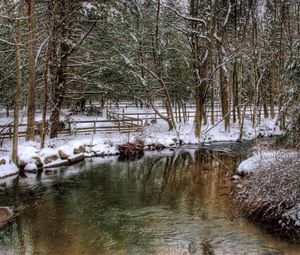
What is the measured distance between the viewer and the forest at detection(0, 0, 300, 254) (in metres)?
10.2

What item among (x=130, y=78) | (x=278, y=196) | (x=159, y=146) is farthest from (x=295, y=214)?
(x=130, y=78)

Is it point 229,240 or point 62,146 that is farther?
point 62,146

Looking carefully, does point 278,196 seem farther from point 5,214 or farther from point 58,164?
point 58,164

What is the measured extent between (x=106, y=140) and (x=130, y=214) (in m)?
10.6

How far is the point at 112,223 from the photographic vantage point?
33.8 ft

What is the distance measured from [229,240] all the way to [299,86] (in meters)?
3.88

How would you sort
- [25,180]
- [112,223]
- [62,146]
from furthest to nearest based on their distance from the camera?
[62,146], [25,180], [112,223]

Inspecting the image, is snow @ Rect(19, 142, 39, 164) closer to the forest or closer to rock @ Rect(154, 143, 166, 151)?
the forest

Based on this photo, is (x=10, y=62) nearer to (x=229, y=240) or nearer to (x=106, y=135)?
(x=106, y=135)

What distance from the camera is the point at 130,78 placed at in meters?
22.5

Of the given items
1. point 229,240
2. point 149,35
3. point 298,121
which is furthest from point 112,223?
point 149,35

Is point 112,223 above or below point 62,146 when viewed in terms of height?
below

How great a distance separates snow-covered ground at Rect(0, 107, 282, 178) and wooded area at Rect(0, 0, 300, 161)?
0.66 meters

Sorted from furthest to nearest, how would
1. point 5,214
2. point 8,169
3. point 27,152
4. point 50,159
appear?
point 50,159 < point 27,152 < point 8,169 < point 5,214
